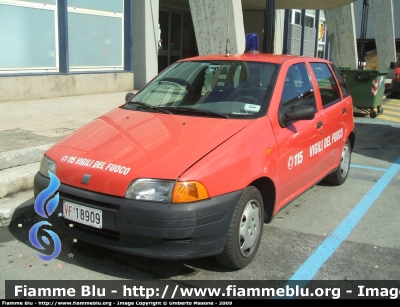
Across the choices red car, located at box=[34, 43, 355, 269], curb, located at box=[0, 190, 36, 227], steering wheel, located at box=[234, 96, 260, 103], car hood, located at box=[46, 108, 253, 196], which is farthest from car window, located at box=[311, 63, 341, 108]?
curb, located at box=[0, 190, 36, 227]

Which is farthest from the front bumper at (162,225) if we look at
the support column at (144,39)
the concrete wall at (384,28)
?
the concrete wall at (384,28)

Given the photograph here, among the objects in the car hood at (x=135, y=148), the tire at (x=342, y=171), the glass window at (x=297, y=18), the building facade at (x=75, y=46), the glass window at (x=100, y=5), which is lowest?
the tire at (x=342, y=171)

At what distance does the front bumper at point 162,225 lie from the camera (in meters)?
3.03

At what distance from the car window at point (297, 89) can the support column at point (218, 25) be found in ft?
21.1

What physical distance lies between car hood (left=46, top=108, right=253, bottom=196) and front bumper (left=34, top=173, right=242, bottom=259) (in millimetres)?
113

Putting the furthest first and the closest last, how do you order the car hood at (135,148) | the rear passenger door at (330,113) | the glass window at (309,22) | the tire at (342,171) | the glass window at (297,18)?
1. the glass window at (309,22)
2. the glass window at (297,18)
3. the tire at (342,171)
4. the rear passenger door at (330,113)
5. the car hood at (135,148)

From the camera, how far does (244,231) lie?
Answer: 3488 mm

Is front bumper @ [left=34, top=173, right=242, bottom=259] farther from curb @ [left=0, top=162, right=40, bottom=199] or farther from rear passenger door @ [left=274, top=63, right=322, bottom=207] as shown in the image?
curb @ [left=0, top=162, right=40, bottom=199]

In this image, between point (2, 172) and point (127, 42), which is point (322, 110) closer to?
point (2, 172)

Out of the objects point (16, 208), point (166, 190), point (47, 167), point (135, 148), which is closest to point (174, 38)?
point (16, 208)

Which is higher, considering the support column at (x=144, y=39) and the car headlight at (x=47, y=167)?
the support column at (x=144, y=39)

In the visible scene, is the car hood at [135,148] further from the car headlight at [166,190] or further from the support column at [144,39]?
the support column at [144,39]

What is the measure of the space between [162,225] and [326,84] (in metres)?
3.25

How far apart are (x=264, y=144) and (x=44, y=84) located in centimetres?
830
